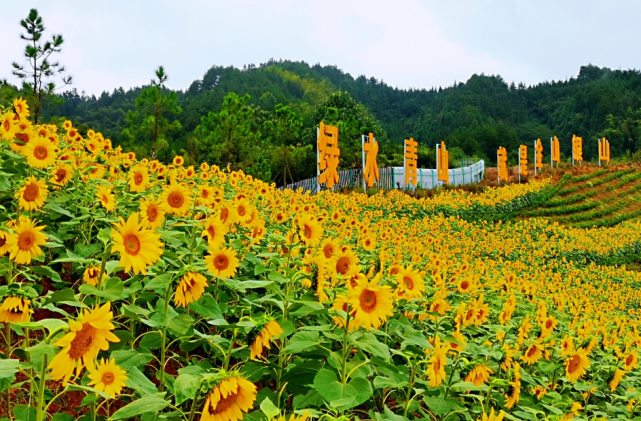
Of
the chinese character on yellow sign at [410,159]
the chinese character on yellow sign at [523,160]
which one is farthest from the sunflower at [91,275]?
the chinese character on yellow sign at [523,160]

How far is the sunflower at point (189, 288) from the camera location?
136cm

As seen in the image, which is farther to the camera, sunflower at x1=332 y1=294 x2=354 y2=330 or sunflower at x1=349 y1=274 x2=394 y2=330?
sunflower at x1=332 y1=294 x2=354 y2=330

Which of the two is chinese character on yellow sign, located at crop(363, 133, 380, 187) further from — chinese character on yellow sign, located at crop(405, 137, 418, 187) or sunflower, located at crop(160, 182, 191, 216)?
sunflower, located at crop(160, 182, 191, 216)

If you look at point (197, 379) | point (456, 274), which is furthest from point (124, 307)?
point (456, 274)

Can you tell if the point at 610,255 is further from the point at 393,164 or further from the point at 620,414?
the point at 393,164

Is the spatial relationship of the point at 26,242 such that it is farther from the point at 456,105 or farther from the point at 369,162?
the point at 456,105

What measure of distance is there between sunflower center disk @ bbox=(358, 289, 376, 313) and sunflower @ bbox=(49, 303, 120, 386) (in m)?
0.63

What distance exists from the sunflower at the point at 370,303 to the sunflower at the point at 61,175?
2.07 m

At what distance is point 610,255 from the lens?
1288cm

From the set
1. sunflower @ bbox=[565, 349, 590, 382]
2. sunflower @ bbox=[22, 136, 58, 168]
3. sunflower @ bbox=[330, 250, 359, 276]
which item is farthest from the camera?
sunflower @ bbox=[22, 136, 58, 168]

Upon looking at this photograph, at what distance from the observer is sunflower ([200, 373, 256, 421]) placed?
94 cm

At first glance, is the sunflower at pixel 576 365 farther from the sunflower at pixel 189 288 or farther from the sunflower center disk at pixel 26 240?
the sunflower center disk at pixel 26 240

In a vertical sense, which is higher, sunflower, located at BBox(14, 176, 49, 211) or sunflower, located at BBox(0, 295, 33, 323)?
sunflower, located at BBox(14, 176, 49, 211)

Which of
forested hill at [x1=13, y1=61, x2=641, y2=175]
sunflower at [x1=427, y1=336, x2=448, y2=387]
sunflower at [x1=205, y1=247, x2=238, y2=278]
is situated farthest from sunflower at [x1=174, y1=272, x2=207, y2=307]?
forested hill at [x1=13, y1=61, x2=641, y2=175]
